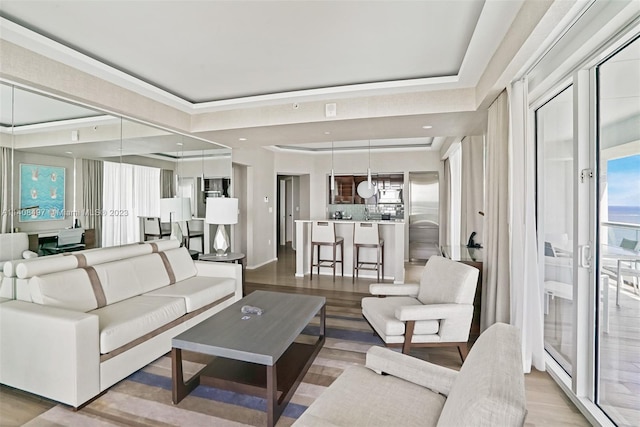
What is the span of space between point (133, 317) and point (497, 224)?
3.35 meters

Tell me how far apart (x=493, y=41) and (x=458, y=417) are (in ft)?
8.97

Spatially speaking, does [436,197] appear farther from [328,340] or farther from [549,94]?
[328,340]

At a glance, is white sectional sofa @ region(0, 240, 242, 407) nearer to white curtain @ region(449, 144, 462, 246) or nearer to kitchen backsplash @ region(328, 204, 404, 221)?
Answer: white curtain @ region(449, 144, 462, 246)

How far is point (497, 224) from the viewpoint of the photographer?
113 inches

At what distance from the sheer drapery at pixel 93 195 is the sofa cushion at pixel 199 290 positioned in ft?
3.19

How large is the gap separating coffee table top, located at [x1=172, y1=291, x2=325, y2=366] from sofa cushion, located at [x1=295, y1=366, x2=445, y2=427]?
0.55m

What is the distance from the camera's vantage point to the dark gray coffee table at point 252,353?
1959 millimetres

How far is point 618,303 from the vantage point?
1943mm

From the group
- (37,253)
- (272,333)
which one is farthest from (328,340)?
(37,253)

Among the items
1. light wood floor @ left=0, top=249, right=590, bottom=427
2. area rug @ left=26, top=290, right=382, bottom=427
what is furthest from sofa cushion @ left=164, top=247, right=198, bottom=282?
light wood floor @ left=0, top=249, right=590, bottom=427

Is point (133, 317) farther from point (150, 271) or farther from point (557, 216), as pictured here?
point (557, 216)

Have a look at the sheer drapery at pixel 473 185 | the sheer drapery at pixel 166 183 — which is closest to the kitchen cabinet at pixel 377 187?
the sheer drapery at pixel 473 185

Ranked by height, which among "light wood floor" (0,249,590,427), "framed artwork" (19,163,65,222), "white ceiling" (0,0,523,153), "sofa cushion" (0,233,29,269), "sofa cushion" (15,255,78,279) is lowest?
"light wood floor" (0,249,590,427)

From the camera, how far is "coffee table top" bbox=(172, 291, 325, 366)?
1.99 meters
